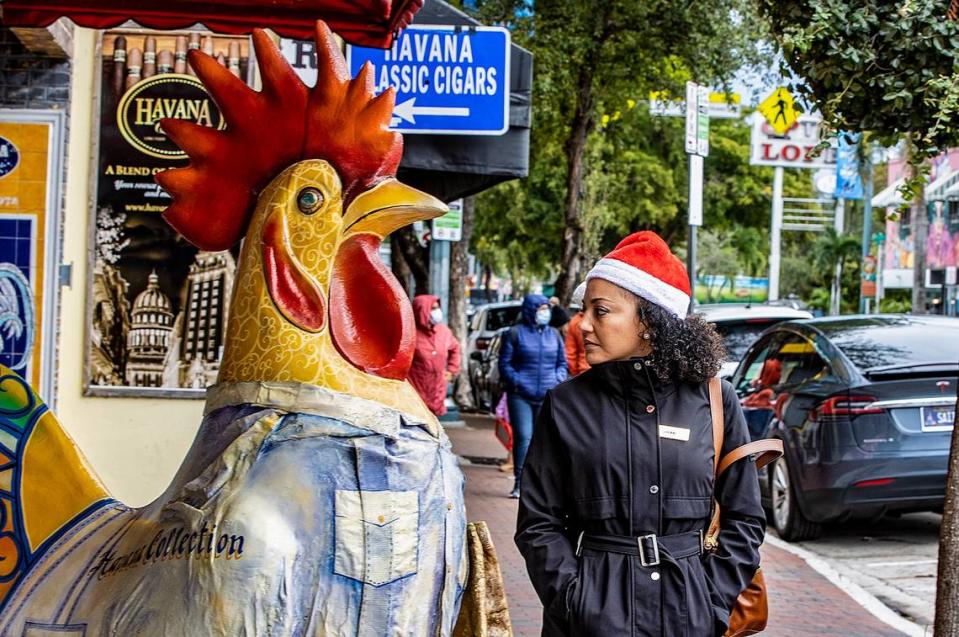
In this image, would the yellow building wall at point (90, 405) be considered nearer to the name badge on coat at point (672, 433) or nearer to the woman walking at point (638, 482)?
the woman walking at point (638, 482)

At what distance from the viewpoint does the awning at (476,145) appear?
23.8 ft

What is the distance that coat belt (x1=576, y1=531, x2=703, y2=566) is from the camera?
9.09 feet

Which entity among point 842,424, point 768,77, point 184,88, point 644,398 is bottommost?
point 842,424

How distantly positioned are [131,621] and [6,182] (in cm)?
499

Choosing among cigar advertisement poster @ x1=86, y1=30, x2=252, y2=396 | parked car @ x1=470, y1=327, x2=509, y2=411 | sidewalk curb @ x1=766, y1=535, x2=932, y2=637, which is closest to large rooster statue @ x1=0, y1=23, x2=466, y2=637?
cigar advertisement poster @ x1=86, y1=30, x2=252, y2=396

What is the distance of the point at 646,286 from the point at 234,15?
9.11ft

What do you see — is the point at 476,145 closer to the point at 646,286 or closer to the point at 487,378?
the point at 646,286

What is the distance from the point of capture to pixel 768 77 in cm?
1631

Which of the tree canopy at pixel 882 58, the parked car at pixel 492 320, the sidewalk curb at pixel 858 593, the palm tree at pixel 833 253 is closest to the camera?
the tree canopy at pixel 882 58

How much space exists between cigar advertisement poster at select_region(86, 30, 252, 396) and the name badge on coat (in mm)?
4512

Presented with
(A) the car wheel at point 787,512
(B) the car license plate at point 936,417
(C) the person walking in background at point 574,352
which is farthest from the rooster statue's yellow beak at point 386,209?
(C) the person walking in background at point 574,352

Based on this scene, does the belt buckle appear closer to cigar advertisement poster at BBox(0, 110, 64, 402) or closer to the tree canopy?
the tree canopy

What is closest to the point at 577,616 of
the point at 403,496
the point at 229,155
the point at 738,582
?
the point at 738,582

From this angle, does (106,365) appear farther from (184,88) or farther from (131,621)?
(131,621)
